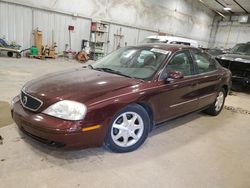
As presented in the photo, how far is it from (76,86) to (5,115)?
1.51m

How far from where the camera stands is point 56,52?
11547 mm

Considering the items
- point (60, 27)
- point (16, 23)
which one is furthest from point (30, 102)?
point (60, 27)

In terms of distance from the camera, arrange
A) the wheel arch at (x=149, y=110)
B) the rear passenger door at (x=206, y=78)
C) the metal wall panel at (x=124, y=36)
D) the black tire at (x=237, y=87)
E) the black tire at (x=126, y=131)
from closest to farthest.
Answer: the black tire at (x=126, y=131) → the wheel arch at (x=149, y=110) → the rear passenger door at (x=206, y=78) → the black tire at (x=237, y=87) → the metal wall panel at (x=124, y=36)

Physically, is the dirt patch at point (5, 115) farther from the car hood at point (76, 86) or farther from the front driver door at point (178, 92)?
the front driver door at point (178, 92)

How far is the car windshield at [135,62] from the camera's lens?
115 inches

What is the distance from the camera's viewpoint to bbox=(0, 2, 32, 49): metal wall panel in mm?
9547

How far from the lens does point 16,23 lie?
32.5 ft

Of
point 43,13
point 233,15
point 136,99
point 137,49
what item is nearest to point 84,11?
point 43,13

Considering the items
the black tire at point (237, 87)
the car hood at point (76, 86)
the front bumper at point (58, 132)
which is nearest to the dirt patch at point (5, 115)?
the car hood at point (76, 86)

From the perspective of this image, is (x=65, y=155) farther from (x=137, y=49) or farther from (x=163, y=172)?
(x=137, y=49)

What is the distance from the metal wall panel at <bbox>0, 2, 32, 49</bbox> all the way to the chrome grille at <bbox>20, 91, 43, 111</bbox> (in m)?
8.61

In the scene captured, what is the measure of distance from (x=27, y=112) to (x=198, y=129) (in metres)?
2.52

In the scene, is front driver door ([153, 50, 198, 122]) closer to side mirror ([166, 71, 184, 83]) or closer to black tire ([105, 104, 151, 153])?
side mirror ([166, 71, 184, 83])

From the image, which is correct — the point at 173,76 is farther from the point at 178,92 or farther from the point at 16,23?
the point at 16,23
